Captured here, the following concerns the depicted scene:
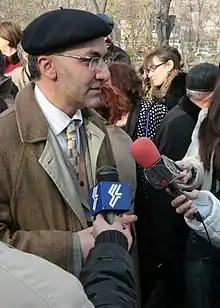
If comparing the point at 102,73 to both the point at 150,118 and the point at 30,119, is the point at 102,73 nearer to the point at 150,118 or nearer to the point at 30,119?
the point at 30,119

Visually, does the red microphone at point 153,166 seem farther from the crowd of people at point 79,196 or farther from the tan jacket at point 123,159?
the tan jacket at point 123,159

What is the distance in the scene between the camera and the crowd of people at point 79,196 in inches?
61.2

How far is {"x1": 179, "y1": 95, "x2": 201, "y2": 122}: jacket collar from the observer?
3.90 metres

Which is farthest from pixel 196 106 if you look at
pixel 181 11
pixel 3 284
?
pixel 181 11

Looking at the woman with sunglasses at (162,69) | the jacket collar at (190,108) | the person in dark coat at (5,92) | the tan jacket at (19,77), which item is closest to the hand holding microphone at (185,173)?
the jacket collar at (190,108)

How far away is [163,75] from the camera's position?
5617 millimetres

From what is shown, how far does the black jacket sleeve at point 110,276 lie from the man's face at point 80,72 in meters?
0.70

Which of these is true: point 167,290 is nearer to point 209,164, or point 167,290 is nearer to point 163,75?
point 209,164

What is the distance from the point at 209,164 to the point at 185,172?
9.8 inches

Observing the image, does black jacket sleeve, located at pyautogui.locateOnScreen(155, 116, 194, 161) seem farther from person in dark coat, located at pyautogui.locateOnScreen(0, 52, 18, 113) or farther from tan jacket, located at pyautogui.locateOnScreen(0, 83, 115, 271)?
tan jacket, located at pyautogui.locateOnScreen(0, 83, 115, 271)

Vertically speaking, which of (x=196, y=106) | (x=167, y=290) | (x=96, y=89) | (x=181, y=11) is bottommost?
(x=181, y=11)

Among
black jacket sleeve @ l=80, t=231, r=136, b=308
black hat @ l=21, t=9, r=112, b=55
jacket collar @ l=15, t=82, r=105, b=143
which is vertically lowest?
black jacket sleeve @ l=80, t=231, r=136, b=308

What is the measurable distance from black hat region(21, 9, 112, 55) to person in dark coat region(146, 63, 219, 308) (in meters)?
1.24

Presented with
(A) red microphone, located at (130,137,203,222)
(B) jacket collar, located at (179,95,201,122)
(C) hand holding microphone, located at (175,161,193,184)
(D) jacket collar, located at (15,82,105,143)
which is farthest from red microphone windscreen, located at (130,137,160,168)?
(B) jacket collar, located at (179,95,201,122)
